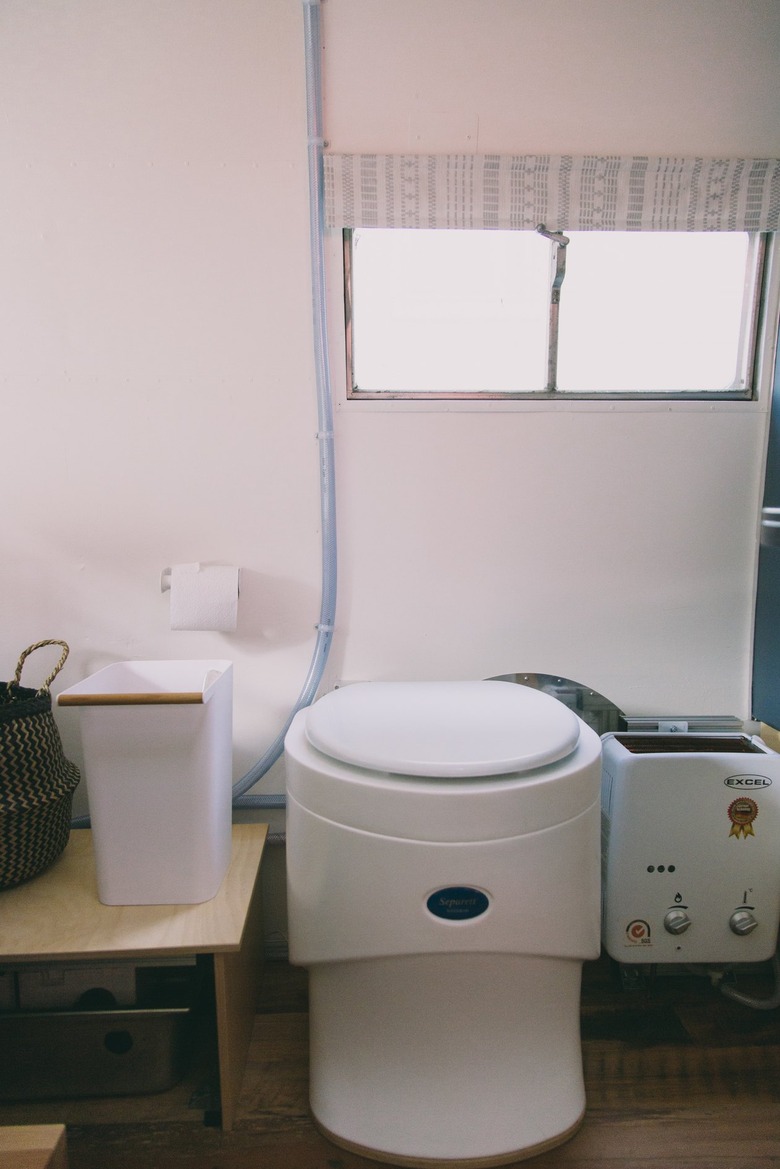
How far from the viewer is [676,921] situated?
109 cm

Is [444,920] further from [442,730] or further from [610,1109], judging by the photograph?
[610,1109]

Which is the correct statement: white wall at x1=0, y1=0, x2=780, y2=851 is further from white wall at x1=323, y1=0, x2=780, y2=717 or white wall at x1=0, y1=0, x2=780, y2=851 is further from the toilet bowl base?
the toilet bowl base

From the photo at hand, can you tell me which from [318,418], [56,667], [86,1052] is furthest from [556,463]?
[86,1052]

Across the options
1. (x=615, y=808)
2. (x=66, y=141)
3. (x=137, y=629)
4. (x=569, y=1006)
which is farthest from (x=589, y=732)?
(x=66, y=141)

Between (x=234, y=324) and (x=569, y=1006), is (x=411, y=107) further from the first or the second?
(x=569, y=1006)

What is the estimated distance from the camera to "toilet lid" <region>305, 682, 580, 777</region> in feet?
2.63

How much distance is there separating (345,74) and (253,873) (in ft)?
4.67

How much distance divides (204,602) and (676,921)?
3.31ft

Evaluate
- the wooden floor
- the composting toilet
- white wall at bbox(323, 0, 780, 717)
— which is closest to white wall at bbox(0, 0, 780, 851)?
white wall at bbox(323, 0, 780, 717)

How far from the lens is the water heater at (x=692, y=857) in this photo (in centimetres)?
108

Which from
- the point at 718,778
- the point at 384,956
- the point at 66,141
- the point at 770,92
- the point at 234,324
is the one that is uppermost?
the point at 770,92

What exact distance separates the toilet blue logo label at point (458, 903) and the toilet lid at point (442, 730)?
0.16 metres

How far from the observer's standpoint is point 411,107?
1.14 metres

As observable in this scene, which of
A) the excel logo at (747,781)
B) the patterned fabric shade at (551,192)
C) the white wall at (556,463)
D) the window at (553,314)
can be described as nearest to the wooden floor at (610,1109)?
the excel logo at (747,781)
